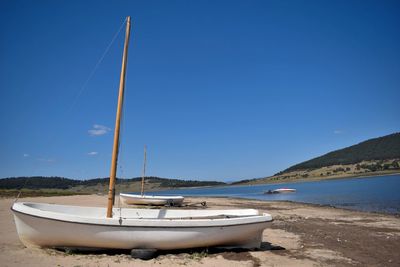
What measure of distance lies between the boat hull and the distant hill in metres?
136

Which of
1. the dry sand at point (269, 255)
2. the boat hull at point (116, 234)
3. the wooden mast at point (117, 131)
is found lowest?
the dry sand at point (269, 255)

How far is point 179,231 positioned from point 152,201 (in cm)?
2273

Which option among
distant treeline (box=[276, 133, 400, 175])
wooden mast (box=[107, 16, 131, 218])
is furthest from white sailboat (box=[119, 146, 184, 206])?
distant treeline (box=[276, 133, 400, 175])

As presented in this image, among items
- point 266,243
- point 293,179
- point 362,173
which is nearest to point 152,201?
point 266,243

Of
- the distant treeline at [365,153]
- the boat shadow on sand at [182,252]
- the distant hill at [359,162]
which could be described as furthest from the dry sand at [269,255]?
the distant treeline at [365,153]

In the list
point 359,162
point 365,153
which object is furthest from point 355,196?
point 365,153

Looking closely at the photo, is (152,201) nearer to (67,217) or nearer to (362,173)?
(67,217)

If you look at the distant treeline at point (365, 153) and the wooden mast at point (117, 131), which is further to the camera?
the distant treeline at point (365, 153)

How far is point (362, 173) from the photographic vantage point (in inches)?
5261

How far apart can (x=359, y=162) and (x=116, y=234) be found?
17180cm

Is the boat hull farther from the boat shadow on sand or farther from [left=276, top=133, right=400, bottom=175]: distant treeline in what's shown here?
[left=276, top=133, right=400, bottom=175]: distant treeline

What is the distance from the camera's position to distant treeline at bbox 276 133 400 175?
163 metres

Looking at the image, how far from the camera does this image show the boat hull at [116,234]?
9.38 metres

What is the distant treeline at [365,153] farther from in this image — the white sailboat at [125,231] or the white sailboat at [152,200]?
the white sailboat at [125,231]
